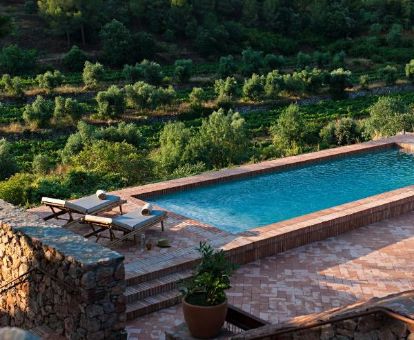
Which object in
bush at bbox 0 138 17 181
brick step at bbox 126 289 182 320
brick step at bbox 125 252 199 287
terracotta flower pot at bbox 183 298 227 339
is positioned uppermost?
terracotta flower pot at bbox 183 298 227 339

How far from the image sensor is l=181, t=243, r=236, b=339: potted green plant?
5.25 m

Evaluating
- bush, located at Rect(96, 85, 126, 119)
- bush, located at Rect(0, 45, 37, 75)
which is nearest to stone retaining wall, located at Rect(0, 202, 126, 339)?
bush, located at Rect(96, 85, 126, 119)

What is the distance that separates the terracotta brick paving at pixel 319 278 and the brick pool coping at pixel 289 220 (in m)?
0.13

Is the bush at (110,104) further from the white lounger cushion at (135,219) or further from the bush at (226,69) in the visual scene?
the white lounger cushion at (135,219)

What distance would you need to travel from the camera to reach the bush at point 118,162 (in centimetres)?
1241

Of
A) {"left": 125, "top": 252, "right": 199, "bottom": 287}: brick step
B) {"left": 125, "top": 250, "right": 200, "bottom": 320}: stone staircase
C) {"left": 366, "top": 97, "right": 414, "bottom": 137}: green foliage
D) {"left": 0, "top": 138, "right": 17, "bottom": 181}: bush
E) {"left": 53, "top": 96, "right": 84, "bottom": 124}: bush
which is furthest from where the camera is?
{"left": 53, "top": 96, "right": 84, "bottom": 124}: bush

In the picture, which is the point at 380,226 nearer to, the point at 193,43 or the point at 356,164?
the point at 356,164

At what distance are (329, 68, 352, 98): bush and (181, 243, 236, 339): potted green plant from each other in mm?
26860

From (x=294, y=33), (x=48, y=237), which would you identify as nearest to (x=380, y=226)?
(x=48, y=237)

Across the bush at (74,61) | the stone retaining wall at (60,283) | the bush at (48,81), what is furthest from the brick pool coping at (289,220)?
the bush at (74,61)

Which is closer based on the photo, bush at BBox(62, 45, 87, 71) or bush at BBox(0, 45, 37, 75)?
bush at BBox(0, 45, 37, 75)

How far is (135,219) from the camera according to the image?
7.92m

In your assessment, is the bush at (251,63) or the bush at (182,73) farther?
the bush at (251,63)

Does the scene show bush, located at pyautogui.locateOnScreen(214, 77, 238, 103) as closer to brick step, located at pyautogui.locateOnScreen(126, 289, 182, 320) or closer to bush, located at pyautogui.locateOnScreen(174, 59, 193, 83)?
bush, located at pyautogui.locateOnScreen(174, 59, 193, 83)
